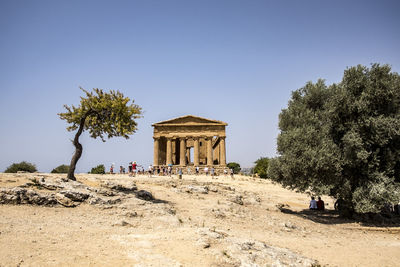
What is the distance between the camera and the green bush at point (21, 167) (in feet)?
100

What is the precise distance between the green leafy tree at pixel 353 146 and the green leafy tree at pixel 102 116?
9525 mm

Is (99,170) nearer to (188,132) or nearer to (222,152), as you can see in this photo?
(188,132)

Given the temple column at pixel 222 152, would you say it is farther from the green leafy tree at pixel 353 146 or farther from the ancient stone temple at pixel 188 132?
the green leafy tree at pixel 353 146

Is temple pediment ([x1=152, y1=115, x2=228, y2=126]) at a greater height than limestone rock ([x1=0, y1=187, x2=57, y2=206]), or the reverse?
temple pediment ([x1=152, y1=115, x2=228, y2=126])

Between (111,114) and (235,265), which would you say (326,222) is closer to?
(235,265)

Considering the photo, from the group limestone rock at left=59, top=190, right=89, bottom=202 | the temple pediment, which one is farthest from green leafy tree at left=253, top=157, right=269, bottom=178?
limestone rock at left=59, top=190, right=89, bottom=202

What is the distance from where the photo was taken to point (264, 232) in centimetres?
1285

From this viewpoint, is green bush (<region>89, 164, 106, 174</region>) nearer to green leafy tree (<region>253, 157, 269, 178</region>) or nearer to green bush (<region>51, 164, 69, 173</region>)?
green bush (<region>51, 164, 69, 173</region>)

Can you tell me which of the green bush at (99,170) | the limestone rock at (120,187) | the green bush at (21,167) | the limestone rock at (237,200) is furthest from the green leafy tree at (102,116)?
the green bush at (99,170)

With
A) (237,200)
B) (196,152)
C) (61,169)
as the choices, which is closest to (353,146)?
(237,200)

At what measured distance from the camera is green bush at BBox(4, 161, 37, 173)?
30.5 m

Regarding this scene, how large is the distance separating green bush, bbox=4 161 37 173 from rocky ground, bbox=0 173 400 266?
18.9m

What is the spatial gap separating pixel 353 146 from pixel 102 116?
45.9 feet

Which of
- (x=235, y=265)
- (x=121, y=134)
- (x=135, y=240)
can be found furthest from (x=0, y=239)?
(x=121, y=134)
